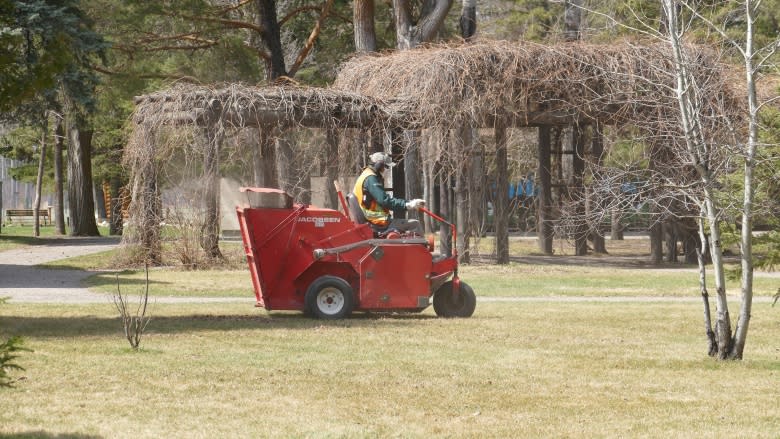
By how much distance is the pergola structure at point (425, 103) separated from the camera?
2416 centimetres

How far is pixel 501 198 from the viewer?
26.3 m

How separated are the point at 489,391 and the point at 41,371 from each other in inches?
153

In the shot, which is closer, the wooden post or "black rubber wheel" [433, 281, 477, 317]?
"black rubber wheel" [433, 281, 477, 317]

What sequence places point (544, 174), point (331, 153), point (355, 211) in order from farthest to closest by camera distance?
point (544, 174), point (331, 153), point (355, 211)

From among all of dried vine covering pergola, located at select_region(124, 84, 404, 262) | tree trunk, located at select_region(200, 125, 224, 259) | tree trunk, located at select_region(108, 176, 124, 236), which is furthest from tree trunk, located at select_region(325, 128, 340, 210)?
tree trunk, located at select_region(108, 176, 124, 236)

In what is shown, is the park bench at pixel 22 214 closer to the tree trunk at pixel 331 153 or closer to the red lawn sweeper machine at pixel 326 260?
the tree trunk at pixel 331 153

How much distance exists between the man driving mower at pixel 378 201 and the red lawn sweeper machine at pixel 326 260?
0.14 meters

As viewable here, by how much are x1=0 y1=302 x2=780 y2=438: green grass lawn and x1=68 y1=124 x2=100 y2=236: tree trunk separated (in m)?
26.8

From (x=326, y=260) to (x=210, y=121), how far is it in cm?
A: 926

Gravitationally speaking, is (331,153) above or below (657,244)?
above

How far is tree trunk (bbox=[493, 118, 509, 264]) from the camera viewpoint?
1029 inches

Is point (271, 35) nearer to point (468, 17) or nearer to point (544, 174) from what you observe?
point (468, 17)

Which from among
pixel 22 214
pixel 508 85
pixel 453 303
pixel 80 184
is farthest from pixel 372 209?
pixel 22 214

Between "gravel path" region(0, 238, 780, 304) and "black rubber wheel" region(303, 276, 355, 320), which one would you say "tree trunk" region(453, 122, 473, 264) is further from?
"black rubber wheel" region(303, 276, 355, 320)
